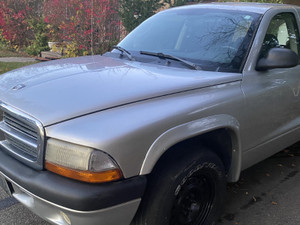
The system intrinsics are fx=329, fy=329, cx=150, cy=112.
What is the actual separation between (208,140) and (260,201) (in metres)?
1.19

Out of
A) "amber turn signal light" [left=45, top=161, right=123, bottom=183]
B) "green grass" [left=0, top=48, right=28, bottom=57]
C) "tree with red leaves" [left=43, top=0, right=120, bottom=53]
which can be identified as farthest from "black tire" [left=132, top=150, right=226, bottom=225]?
"green grass" [left=0, top=48, right=28, bottom=57]

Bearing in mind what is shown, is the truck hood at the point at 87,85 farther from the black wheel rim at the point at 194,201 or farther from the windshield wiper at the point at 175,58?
the black wheel rim at the point at 194,201

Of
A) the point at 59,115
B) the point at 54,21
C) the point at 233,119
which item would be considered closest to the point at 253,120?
the point at 233,119

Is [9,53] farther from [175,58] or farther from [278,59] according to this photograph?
[278,59]

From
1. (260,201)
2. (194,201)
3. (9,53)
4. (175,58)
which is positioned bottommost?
(9,53)

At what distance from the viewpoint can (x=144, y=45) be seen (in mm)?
3438

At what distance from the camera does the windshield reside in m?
2.95

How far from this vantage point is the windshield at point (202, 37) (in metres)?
2.95

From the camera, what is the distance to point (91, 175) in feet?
6.25

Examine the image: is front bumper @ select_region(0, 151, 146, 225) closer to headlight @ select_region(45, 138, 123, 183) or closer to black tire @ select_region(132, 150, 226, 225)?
headlight @ select_region(45, 138, 123, 183)

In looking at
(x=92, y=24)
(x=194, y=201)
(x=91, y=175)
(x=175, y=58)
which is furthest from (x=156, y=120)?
(x=92, y=24)

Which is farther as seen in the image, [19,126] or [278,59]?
[278,59]

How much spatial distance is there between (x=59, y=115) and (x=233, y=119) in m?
1.33

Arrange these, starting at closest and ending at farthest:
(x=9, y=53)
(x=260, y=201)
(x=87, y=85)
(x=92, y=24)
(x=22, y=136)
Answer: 1. (x=22, y=136)
2. (x=87, y=85)
3. (x=260, y=201)
4. (x=92, y=24)
5. (x=9, y=53)
